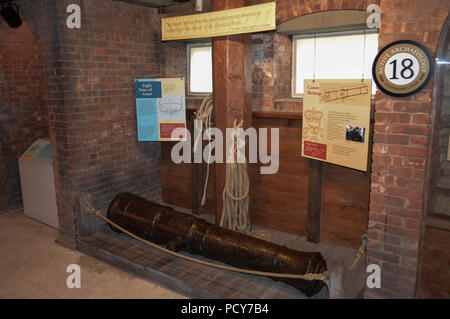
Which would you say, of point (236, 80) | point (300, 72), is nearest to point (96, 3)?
point (236, 80)

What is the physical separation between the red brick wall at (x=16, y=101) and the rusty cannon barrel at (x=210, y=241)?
98.9 inches

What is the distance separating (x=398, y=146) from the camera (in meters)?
3.10

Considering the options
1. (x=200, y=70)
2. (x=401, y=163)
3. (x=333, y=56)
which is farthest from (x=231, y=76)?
(x=401, y=163)

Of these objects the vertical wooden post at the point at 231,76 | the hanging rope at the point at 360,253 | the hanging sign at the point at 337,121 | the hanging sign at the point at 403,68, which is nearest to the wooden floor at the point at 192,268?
the hanging rope at the point at 360,253

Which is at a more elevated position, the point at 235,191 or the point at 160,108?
the point at 160,108

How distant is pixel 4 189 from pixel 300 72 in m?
5.01

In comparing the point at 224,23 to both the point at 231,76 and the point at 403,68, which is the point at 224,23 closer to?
the point at 231,76

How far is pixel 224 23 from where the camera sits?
4.08m

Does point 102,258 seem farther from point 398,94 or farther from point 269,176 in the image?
point 398,94

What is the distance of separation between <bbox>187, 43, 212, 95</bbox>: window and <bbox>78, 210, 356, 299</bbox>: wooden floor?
233 cm

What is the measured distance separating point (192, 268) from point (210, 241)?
0.39m

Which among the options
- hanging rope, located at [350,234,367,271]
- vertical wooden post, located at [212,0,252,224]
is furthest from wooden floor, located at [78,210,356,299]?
vertical wooden post, located at [212,0,252,224]

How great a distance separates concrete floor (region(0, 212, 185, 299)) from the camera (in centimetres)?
398

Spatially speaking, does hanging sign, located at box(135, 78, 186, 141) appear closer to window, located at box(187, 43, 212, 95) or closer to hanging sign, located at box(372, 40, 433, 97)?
window, located at box(187, 43, 212, 95)
